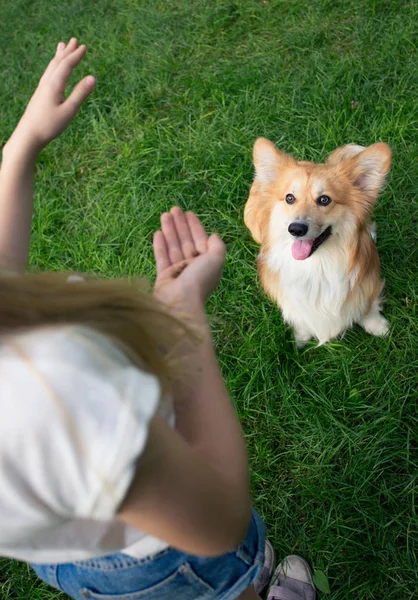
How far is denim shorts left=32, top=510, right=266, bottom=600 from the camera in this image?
3.27 ft

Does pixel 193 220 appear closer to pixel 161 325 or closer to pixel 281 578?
pixel 161 325

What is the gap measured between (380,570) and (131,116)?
9.42 ft

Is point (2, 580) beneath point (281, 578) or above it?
above

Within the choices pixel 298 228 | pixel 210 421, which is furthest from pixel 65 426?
pixel 298 228

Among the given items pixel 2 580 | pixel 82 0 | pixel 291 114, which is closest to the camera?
pixel 2 580

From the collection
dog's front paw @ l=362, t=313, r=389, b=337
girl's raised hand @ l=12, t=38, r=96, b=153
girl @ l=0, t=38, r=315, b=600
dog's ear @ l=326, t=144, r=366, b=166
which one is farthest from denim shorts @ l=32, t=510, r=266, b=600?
dog's ear @ l=326, t=144, r=366, b=166

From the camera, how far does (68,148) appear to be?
321cm

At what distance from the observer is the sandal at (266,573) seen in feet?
5.96

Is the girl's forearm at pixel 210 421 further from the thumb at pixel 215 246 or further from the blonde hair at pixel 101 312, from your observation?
the thumb at pixel 215 246

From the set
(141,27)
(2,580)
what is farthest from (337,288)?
(141,27)

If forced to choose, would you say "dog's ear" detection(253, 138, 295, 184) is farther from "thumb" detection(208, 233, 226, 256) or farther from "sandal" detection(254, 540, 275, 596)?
"sandal" detection(254, 540, 275, 596)

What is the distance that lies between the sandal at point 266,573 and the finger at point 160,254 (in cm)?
123

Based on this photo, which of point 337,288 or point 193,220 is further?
point 337,288

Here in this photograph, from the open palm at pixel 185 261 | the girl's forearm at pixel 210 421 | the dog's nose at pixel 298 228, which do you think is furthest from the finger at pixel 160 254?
the dog's nose at pixel 298 228
